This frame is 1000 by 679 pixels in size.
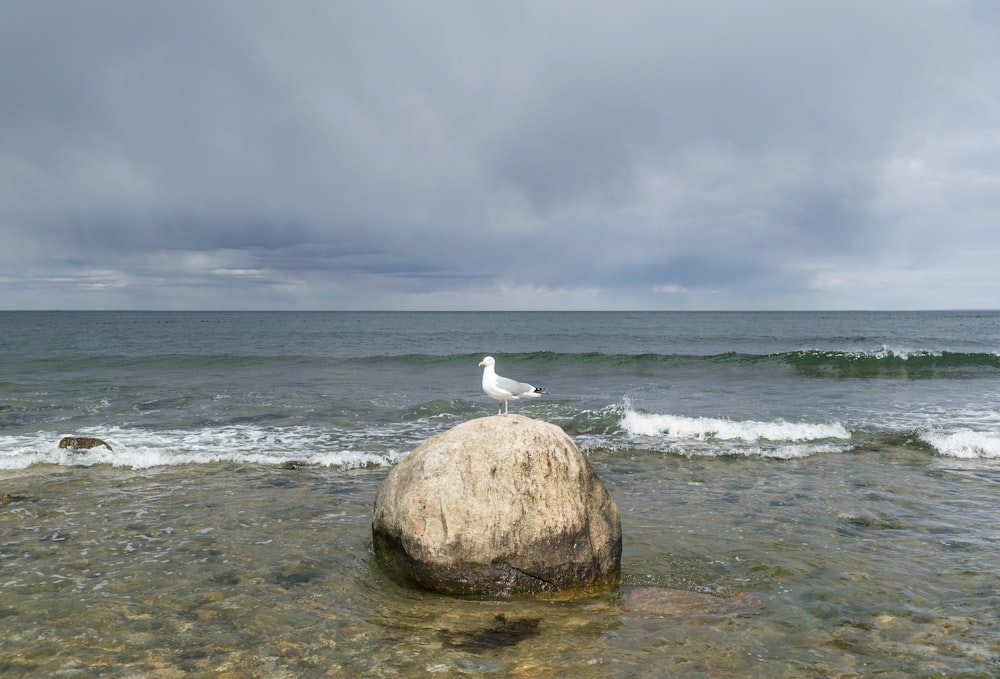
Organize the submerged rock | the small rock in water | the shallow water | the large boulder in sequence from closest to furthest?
the shallow water → the small rock in water → the large boulder → the submerged rock

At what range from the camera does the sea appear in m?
4.53

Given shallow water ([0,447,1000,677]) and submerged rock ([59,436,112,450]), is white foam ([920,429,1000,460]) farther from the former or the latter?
submerged rock ([59,436,112,450])

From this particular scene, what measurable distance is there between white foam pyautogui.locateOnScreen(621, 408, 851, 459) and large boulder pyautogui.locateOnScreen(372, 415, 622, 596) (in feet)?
23.1

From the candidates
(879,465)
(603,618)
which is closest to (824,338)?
(879,465)

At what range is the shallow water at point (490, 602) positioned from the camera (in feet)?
14.5

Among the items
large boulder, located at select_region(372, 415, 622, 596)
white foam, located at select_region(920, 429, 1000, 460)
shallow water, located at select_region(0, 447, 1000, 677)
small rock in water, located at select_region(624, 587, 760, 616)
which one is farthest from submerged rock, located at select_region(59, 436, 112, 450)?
white foam, located at select_region(920, 429, 1000, 460)

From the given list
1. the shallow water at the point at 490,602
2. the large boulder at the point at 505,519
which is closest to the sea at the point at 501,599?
the shallow water at the point at 490,602

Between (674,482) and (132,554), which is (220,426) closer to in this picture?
(132,554)

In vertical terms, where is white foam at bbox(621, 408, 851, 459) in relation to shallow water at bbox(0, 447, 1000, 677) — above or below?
above

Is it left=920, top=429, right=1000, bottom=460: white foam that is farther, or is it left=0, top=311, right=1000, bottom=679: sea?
left=920, top=429, right=1000, bottom=460: white foam

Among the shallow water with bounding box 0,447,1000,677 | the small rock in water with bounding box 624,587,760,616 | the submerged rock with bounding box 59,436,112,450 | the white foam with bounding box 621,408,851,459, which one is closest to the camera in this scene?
the shallow water with bounding box 0,447,1000,677

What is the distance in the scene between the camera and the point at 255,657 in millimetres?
4461

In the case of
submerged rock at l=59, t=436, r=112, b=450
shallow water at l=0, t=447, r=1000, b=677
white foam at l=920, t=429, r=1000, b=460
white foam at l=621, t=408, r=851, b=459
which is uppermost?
white foam at l=920, t=429, r=1000, b=460

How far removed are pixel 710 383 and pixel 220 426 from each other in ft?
60.2
